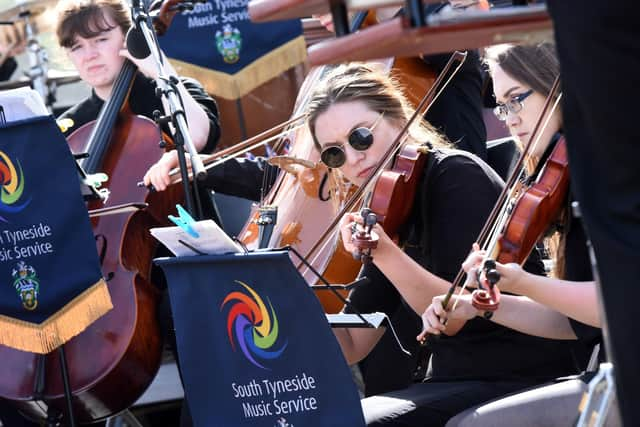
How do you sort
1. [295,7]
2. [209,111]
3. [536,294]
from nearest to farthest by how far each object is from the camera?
[295,7] < [536,294] < [209,111]

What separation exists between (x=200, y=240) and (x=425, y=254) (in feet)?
1.86

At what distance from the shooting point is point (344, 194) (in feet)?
8.67

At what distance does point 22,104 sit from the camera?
262 centimetres

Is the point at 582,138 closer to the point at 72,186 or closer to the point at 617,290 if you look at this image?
the point at 617,290

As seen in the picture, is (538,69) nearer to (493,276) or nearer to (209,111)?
(493,276)

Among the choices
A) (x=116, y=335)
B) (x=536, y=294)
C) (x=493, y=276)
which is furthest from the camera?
(x=116, y=335)

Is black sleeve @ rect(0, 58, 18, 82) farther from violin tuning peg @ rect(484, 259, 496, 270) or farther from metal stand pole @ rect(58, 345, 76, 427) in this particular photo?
violin tuning peg @ rect(484, 259, 496, 270)

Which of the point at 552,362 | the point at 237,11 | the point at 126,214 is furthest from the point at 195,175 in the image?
the point at 237,11

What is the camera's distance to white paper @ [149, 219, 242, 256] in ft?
6.45

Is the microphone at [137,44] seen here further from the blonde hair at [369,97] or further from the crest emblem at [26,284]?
the crest emblem at [26,284]

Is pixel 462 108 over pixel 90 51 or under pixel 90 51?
under

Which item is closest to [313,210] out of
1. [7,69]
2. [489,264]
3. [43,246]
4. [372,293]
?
[372,293]

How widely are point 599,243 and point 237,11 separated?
12.3 ft

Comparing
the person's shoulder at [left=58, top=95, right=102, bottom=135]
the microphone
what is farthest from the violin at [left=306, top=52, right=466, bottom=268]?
the person's shoulder at [left=58, top=95, right=102, bottom=135]
